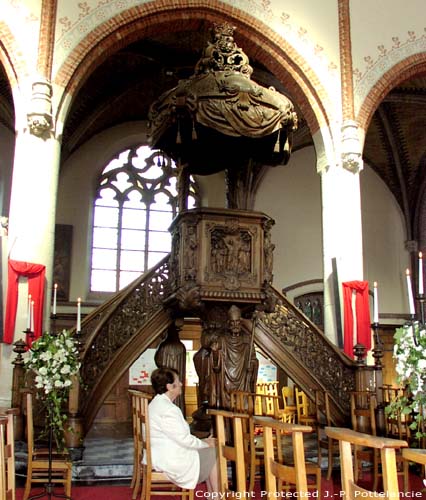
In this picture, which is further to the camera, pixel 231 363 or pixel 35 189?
pixel 35 189

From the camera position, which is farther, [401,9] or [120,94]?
[120,94]

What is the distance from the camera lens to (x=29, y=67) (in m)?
9.51

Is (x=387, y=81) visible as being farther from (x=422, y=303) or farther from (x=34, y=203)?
(x=422, y=303)

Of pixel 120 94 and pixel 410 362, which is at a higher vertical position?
pixel 120 94

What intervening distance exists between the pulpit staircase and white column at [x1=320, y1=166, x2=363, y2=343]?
1.87 meters

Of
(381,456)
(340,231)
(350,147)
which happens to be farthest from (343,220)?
(381,456)

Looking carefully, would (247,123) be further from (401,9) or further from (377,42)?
(401,9)

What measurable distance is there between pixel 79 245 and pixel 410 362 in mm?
11497

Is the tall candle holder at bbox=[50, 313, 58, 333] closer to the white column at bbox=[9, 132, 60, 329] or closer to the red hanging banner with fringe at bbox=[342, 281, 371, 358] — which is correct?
the white column at bbox=[9, 132, 60, 329]

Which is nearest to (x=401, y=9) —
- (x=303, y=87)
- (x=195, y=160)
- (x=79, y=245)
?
(x=303, y=87)

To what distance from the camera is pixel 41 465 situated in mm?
5430

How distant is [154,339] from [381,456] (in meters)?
5.94

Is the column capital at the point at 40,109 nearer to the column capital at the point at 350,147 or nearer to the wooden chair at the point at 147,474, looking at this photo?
the column capital at the point at 350,147

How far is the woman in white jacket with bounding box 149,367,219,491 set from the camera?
178 inches
